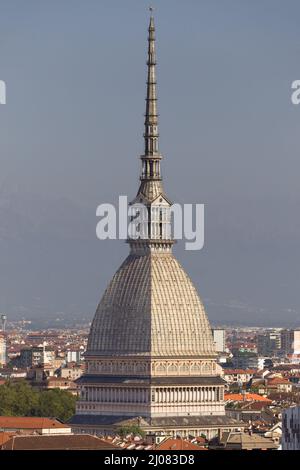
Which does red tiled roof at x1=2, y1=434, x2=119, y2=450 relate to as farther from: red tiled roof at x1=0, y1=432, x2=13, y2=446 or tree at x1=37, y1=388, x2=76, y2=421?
tree at x1=37, y1=388, x2=76, y2=421

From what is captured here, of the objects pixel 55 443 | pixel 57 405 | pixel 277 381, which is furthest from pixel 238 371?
pixel 55 443

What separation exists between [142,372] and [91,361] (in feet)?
7.50

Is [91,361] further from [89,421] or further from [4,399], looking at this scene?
[4,399]

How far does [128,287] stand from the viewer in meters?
120

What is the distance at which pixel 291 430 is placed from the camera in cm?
7438

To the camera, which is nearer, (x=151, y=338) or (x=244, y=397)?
(x=151, y=338)

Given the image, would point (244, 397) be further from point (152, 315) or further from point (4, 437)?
point (4, 437)

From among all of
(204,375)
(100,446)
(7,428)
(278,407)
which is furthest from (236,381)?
(100,446)

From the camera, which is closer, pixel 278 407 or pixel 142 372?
pixel 142 372

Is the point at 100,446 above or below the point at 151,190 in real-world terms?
below

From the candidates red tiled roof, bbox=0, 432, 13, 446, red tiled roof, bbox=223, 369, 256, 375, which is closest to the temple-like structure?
red tiled roof, bbox=0, 432, 13, 446

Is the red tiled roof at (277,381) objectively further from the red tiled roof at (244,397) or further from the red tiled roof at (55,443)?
the red tiled roof at (55,443)

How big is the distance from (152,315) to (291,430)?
45.8 m

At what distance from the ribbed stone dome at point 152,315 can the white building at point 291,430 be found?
41188mm
